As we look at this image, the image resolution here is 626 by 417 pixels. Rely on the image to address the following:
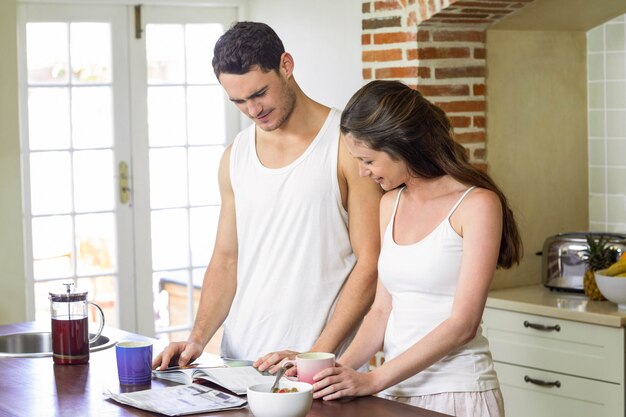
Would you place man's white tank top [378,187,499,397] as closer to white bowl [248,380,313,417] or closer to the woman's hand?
the woman's hand

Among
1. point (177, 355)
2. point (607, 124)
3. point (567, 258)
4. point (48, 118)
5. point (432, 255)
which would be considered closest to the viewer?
point (432, 255)

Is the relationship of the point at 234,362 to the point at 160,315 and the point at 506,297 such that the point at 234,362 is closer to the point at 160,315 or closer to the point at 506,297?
the point at 506,297

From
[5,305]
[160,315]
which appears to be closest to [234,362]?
[5,305]

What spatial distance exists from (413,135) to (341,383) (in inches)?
23.8

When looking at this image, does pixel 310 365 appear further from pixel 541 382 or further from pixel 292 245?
pixel 541 382

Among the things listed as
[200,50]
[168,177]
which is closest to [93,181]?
[168,177]

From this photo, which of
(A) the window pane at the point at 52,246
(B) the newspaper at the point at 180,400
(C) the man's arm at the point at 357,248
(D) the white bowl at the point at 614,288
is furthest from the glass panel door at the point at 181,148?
(B) the newspaper at the point at 180,400

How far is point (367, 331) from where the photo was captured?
2.54m

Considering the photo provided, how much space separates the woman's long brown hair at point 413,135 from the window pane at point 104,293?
11.1ft

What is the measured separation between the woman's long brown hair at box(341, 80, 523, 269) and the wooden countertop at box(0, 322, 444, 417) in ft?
1.74

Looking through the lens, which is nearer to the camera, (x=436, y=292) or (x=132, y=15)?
(x=436, y=292)

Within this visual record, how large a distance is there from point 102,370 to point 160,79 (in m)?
3.22

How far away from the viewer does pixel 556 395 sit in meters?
4.05

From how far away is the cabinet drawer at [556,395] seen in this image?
385 cm
